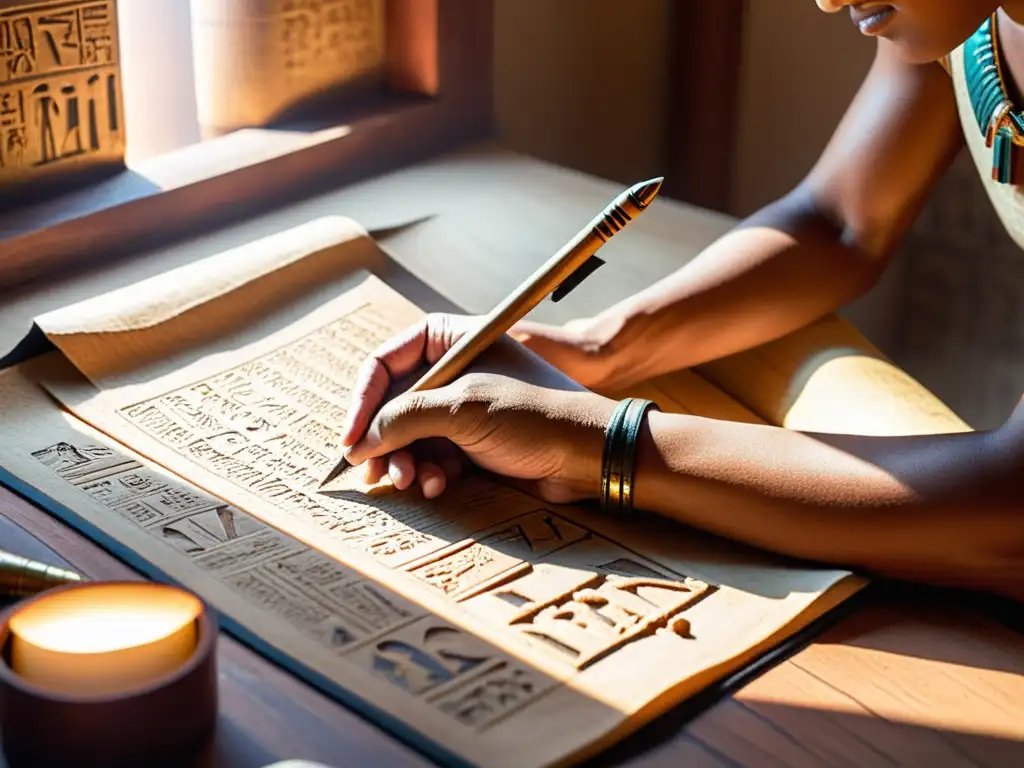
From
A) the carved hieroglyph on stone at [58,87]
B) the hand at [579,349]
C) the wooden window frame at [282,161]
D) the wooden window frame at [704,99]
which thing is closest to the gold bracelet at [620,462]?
the hand at [579,349]

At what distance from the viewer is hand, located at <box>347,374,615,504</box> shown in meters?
1.16

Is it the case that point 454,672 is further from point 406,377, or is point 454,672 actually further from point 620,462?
point 406,377

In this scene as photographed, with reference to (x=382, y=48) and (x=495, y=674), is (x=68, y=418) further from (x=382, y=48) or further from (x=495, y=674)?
(x=382, y=48)

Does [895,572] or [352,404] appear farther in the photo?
[352,404]

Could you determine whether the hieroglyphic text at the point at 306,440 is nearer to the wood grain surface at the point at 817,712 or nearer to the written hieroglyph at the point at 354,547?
the written hieroglyph at the point at 354,547

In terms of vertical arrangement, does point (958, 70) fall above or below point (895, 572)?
above

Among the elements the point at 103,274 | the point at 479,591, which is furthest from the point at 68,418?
the point at 479,591

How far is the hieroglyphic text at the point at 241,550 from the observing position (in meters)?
0.99

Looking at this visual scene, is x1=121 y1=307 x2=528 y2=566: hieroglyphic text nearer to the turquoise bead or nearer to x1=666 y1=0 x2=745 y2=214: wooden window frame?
the turquoise bead

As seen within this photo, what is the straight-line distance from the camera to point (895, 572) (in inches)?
42.8

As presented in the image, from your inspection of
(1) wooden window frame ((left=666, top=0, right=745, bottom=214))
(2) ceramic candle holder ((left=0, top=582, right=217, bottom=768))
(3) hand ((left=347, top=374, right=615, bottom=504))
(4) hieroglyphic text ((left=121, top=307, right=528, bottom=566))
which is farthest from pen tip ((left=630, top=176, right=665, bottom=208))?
(1) wooden window frame ((left=666, top=0, right=745, bottom=214))

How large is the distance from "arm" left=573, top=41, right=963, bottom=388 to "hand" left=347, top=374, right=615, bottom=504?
25cm

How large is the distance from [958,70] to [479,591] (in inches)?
29.4

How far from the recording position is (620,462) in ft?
3.77
